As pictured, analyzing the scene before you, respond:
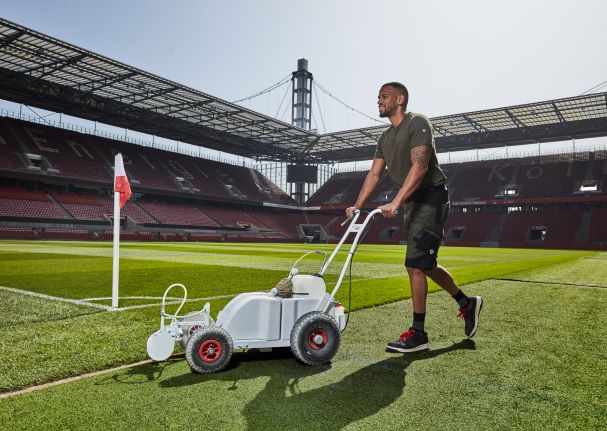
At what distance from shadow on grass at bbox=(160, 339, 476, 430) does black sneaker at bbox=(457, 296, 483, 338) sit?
62cm

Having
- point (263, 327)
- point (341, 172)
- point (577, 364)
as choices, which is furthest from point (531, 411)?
point (341, 172)

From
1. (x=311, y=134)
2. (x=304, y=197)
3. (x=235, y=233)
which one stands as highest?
(x=311, y=134)

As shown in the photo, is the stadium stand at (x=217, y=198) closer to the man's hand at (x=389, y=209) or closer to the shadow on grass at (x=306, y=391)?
the shadow on grass at (x=306, y=391)

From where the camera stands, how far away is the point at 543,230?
47.9 metres

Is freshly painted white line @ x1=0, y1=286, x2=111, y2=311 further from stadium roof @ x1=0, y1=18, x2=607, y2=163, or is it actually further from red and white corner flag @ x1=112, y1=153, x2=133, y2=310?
stadium roof @ x1=0, y1=18, x2=607, y2=163

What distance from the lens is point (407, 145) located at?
3.99m

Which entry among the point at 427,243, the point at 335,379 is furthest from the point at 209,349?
the point at 427,243

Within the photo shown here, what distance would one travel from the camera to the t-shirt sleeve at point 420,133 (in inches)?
150

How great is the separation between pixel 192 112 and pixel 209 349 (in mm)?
42083

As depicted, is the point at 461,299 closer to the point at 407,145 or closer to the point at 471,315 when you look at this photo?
the point at 471,315

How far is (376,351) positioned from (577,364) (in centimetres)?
151

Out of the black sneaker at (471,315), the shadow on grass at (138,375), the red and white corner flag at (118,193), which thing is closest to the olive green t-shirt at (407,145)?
the black sneaker at (471,315)

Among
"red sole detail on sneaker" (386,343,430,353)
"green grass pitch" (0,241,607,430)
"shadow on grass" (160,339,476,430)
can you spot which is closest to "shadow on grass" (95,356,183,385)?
"green grass pitch" (0,241,607,430)

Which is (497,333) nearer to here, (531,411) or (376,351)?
→ (376,351)
